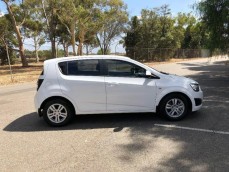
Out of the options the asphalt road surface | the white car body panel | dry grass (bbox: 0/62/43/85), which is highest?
the white car body panel

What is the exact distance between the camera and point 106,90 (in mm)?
6789

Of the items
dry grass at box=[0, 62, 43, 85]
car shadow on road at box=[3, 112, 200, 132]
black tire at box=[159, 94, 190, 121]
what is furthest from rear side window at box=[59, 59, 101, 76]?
dry grass at box=[0, 62, 43, 85]

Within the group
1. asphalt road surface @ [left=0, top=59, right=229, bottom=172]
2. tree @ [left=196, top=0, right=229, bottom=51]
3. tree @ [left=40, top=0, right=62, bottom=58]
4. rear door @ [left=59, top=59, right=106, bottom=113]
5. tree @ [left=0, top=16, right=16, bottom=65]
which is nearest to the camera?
asphalt road surface @ [left=0, top=59, right=229, bottom=172]

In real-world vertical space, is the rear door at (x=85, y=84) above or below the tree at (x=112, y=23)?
below

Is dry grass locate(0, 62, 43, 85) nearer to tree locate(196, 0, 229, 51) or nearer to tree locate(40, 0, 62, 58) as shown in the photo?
tree locate(40, 0, 62, 58)

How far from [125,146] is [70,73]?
2368 mm

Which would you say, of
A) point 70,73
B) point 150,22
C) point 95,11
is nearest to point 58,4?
point 95,11

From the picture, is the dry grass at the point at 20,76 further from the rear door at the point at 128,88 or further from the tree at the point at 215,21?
the rear door at the point at 128,88

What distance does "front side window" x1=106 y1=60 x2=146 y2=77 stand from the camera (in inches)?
271

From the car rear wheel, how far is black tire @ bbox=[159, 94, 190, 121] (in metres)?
2.18

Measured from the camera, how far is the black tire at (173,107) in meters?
6.89

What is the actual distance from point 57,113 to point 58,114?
3cm

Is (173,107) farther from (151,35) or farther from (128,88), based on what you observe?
(151,35)

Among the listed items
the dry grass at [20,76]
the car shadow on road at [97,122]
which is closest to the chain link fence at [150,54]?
the dry grass at [20,76]
